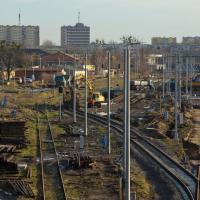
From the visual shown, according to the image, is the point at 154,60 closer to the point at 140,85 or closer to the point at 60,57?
the point at 60,57

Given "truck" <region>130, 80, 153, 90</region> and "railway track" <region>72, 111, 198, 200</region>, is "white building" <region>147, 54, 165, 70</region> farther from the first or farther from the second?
"railway track" <region>72, 111, 198, 200</region>

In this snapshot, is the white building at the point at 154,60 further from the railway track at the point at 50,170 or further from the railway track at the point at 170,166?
the railway track at the point at 50,170

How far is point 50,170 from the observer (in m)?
20.9

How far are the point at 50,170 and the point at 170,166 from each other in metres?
4.57

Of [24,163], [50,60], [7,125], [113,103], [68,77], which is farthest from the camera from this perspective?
[50,60]

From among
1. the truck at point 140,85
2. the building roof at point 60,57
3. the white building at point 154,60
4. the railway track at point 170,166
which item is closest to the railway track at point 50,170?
the railway track at point 170,166

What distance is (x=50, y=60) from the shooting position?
122 meters

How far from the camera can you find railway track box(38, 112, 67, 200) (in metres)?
17.1

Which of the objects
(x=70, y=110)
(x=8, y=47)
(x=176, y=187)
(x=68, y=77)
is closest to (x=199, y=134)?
(x=70, y=110)

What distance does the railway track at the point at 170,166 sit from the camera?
17.9 meters

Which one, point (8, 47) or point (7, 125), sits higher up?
point (8, 47)

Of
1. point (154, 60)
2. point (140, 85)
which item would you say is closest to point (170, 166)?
point (140, 85)

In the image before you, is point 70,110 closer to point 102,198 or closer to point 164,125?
point 164,125

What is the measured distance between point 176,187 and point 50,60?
106 meters
